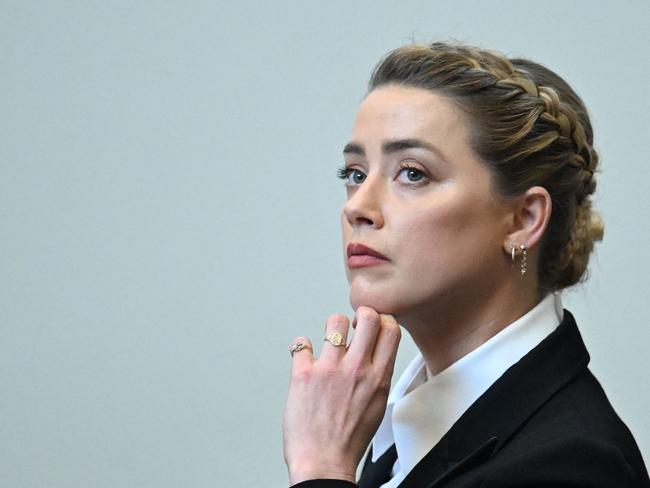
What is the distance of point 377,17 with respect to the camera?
3.07 metres

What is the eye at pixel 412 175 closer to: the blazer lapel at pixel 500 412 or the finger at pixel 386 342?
the finger at pixel 386 342

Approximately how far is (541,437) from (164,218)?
1.83 m

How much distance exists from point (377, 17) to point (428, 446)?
1.70m

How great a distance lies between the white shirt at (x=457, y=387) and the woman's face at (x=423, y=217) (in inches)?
3.5

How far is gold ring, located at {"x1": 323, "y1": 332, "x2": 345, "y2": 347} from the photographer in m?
1.69

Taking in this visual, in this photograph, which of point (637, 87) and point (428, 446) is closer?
point (428, 446)

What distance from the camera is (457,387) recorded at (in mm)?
1720

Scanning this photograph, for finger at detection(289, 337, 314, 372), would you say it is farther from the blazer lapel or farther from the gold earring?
the gold earring

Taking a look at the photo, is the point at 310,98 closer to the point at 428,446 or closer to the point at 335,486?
the point at 428,446

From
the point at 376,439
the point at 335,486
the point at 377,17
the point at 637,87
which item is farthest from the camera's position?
the point at 377,17

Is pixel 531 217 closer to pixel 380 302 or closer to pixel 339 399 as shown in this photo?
pixel 380 302

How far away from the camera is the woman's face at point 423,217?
169cm

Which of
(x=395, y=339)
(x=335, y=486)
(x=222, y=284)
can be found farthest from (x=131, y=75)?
(x=335, y=486)

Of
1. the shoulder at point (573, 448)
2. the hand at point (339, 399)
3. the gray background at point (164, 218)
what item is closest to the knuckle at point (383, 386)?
the hand at point (339, 399)
